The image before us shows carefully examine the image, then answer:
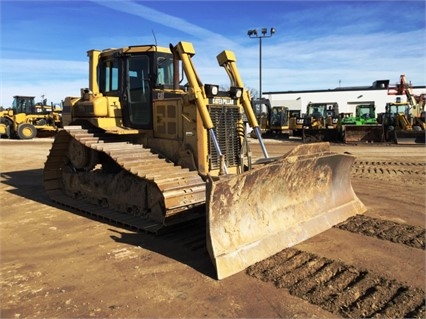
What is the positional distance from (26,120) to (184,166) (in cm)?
2356

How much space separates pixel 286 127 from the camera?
30.2 metres

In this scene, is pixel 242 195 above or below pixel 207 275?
above

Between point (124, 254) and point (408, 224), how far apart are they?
4279 millimetres

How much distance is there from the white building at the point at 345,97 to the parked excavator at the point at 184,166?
52.1 meters

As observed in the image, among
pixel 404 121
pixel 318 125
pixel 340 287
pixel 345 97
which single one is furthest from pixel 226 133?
pixel 345 97

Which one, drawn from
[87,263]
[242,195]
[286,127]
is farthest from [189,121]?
[286,127]

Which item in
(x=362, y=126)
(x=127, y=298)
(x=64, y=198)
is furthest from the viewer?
(x=362, y=126)

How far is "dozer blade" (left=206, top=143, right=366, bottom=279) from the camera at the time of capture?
15.1 feet

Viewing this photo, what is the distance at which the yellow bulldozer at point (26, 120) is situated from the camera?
26.5 metres

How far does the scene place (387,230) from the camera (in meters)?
5.94

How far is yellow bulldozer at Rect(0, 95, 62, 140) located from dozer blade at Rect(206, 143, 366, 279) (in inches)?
934

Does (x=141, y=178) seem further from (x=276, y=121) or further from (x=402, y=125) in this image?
(x=276, y=121)

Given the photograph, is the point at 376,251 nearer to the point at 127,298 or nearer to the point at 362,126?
the point at 127,298

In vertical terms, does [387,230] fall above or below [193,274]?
above
